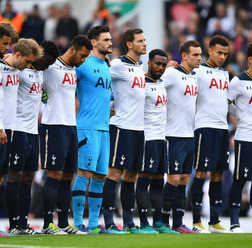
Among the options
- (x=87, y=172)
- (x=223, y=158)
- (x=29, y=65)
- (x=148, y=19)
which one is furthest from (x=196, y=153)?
(x=148, y=19)

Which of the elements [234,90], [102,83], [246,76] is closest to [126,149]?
[102,83]

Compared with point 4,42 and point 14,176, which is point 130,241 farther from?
point 4,42

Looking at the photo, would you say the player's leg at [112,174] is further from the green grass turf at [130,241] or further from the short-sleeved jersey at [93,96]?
the green grass turf at [130,241]

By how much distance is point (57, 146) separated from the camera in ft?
38.4

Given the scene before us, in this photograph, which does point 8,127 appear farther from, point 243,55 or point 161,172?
point 243,55

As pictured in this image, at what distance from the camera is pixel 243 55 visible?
20.4 metres

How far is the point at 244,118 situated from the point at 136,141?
1938 millimetres

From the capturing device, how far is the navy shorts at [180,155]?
42.7 ft

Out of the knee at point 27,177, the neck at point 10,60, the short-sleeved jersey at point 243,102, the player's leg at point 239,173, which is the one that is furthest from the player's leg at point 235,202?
the neck at point 10,60

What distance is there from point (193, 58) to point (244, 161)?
5.88ft

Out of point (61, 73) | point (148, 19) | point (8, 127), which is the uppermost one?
point (148, 19)

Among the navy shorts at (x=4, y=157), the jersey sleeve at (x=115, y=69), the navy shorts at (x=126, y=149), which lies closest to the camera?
the navy shorts at (x=4, y=157)

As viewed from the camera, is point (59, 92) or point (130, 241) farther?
point (59, 92)

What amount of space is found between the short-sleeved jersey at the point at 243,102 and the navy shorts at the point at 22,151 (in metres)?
3.45
